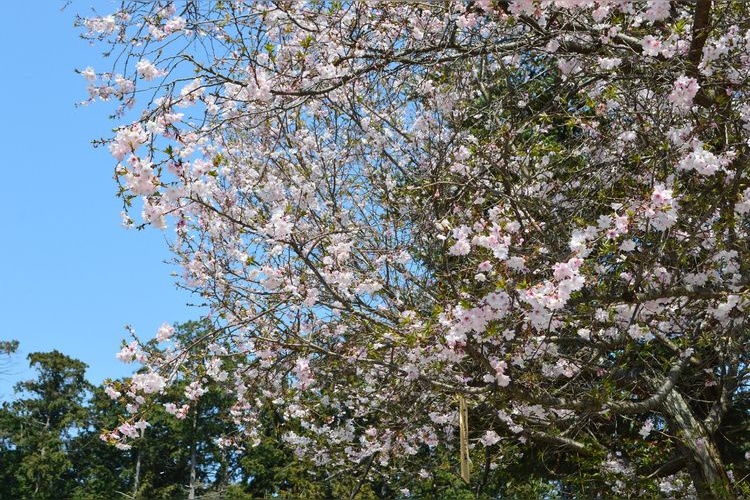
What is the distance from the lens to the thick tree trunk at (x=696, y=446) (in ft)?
24.0

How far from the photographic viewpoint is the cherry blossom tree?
173 inches

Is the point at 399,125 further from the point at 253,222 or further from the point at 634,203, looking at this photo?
the point at 634,203

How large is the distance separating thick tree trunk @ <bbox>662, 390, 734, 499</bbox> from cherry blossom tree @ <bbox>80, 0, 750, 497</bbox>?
29 millimetres

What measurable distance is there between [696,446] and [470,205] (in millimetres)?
3957

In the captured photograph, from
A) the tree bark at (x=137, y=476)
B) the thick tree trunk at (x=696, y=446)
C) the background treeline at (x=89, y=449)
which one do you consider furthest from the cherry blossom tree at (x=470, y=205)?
the tree bark at (x=137, y=476)

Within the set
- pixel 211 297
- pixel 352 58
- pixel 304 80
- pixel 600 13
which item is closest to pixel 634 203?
pixel 600 13

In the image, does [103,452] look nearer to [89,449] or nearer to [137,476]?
[89,449]

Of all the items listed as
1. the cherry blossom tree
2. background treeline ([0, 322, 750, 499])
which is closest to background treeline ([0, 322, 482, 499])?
background treeline ([0, 322, 750, 499])

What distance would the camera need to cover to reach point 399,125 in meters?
6.95

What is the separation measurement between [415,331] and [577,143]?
8.41 feet

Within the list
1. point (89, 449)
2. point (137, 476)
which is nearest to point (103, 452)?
point (89, 449)

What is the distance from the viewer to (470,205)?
5.14m

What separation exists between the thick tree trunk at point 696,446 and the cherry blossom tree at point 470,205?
0.03 meters

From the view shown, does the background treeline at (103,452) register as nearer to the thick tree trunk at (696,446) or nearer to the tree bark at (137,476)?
the tree bark at (137,476)
